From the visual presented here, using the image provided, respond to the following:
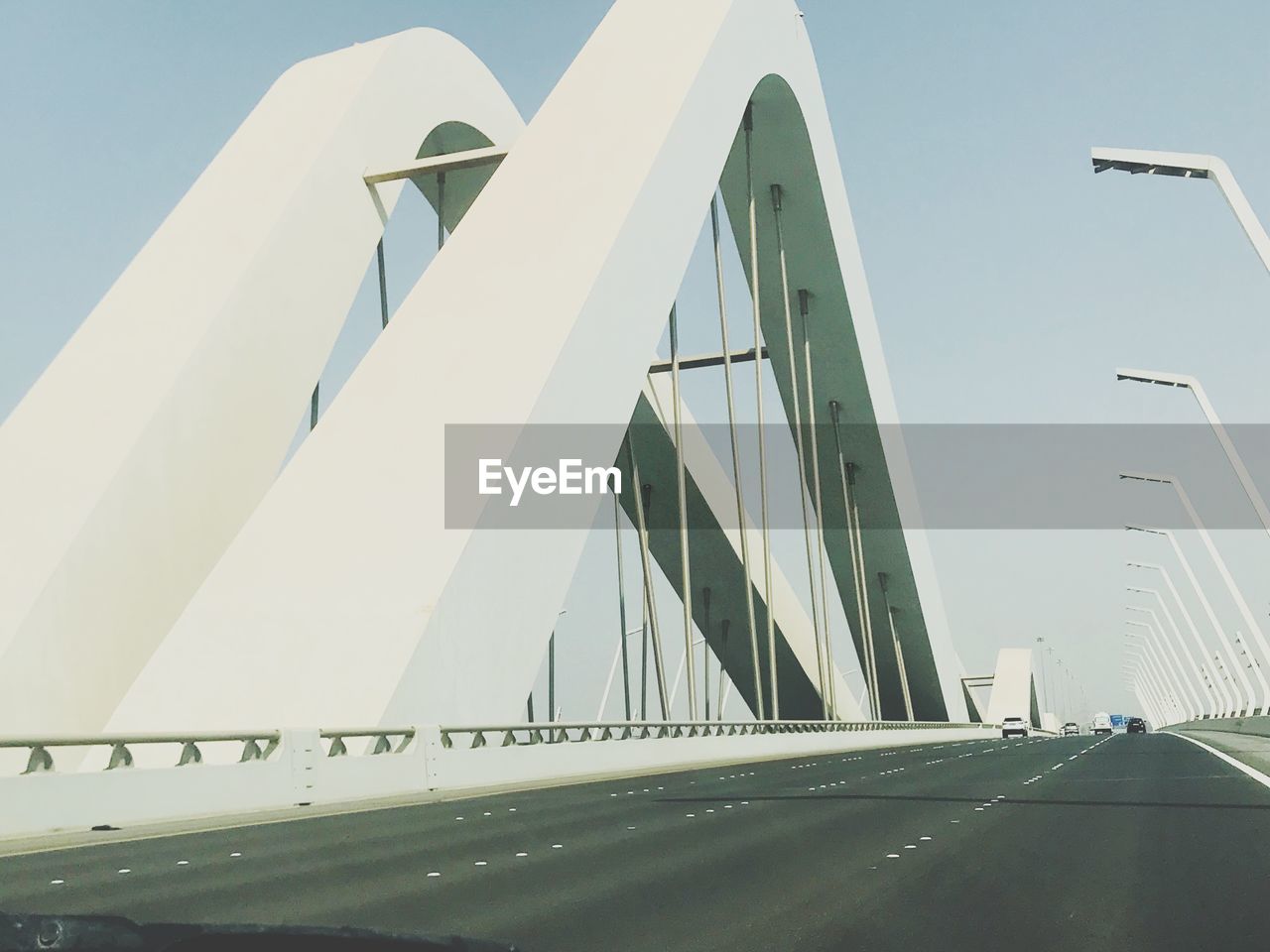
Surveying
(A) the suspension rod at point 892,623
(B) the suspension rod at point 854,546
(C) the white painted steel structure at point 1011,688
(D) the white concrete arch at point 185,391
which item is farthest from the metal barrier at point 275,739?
(C) the white painted steel structure at point 1011,688

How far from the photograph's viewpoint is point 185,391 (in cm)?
2111

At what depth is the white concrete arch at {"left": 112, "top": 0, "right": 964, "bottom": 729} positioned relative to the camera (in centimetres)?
1650

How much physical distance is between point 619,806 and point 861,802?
2.32m

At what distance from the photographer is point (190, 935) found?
6.52ft

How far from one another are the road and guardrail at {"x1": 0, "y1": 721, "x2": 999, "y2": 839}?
1.05 m

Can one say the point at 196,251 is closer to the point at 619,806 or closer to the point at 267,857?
the point at 619,806

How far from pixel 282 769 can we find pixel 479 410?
6.48m

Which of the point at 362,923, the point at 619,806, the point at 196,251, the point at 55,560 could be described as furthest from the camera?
the point at 196,251

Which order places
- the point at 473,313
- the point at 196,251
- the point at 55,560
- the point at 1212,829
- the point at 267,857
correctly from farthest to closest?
the point at 196,251 → the point at 473,313 → the point at 55,560 → the point at 1212,829 → the point at 267,857

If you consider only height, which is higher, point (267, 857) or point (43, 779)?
point (43, 779)

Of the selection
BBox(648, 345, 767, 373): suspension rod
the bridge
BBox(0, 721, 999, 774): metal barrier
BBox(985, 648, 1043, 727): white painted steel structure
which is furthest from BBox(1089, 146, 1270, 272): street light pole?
BBox(985, 648, 1043, 727): white painted steel structure

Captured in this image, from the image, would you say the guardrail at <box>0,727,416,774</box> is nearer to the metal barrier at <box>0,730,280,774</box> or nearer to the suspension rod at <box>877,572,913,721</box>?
the metal barrier at <box>0,730,280,774</box>

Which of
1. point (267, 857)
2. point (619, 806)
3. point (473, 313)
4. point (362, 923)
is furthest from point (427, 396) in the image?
point (362, 923)

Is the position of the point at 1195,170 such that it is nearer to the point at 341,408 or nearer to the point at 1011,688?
the point at 341,408
